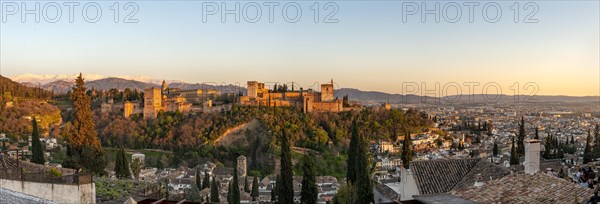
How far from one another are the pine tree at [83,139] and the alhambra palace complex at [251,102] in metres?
50.4

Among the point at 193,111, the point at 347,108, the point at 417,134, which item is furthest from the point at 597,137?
the point at 193,111

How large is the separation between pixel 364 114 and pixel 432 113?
2973 cm

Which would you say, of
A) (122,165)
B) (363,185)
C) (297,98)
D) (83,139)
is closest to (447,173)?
(363,185)

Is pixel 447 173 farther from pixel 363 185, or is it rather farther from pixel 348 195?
pixel 348 195

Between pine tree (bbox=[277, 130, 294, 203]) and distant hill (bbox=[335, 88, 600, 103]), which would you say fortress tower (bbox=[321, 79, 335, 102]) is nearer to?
distant hill (bbox=[335, 88, 600, 103])

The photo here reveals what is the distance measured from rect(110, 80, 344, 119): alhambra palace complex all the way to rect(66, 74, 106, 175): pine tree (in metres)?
50.4

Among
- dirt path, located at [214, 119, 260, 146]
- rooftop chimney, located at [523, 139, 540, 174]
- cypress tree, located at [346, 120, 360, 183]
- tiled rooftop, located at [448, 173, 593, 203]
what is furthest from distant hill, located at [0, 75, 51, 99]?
tiled rooftop, located at [448, 173, 593, 203]

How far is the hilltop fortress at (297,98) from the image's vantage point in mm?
68000

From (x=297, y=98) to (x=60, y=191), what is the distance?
6338 centimetres

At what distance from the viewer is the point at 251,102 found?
6831 centimetres

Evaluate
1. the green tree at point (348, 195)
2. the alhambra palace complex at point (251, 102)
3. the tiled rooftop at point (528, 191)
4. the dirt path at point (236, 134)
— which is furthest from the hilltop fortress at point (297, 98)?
the tiled rooftop at point (528, 191)

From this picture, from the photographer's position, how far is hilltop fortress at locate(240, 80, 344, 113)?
68.0 m

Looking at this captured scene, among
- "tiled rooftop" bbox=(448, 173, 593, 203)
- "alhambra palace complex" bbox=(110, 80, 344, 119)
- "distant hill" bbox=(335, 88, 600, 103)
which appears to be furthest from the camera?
"alhambra palace complex" bbox=(110, 80, 344, 119)

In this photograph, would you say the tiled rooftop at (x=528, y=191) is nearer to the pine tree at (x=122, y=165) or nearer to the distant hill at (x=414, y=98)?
the pine tree at (x=122, y=165)
